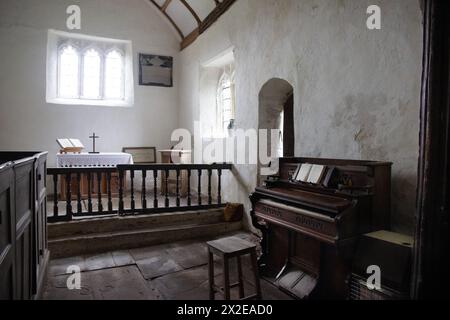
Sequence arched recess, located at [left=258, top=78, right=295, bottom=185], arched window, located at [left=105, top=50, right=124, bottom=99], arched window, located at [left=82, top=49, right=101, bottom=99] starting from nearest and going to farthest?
arched recess, located at [left=258, top=78, right=295, bottom=185]
arched window, located at [left=82, top=49, right=101, bottom=99]
arched window, located at [left=105, top=50, right=124, bottom=99]

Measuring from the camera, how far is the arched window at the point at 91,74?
6936 millimetres

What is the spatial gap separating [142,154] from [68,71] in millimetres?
2315

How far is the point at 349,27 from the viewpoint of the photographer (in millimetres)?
3109

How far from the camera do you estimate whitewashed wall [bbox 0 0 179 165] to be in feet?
20.3

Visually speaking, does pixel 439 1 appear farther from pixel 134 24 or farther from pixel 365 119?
pixel 134 24

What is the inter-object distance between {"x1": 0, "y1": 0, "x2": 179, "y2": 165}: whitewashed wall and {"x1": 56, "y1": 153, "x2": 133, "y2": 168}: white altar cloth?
1.19 metres

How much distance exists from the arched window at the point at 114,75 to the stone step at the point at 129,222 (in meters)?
3.82

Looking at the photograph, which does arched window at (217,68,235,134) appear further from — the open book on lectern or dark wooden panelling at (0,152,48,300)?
dark wooden panelling at (0,152,48,300)

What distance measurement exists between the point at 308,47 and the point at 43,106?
5.35 metres

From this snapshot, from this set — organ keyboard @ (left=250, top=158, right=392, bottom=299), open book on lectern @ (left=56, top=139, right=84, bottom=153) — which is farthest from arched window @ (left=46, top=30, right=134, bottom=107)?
organ keyboard @ (left=250, top=158, right=392, bottom=299)

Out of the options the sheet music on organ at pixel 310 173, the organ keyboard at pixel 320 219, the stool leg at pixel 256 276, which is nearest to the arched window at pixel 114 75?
the organ keyboard at pixel 320 219

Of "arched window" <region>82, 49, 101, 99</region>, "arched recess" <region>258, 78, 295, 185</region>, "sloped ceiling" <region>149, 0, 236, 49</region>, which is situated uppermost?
"sloped ceiling" <region>149, 0, 236, 49</region>

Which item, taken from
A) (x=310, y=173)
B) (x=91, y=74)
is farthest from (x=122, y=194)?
(x=91, y=74)

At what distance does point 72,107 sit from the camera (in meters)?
6.66
